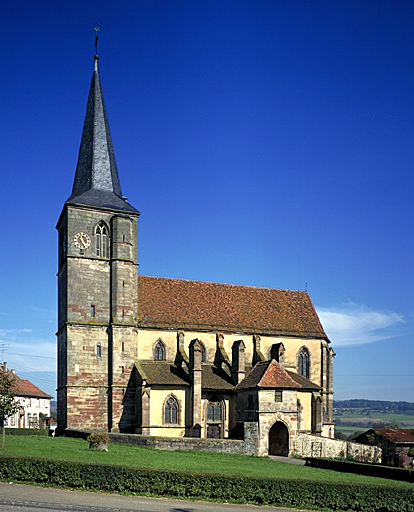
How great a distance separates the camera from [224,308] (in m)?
57.9

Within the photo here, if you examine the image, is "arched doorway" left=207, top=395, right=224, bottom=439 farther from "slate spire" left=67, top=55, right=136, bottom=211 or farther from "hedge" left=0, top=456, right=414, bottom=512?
"hedge" left=0, top=456, right=414, bottom=512

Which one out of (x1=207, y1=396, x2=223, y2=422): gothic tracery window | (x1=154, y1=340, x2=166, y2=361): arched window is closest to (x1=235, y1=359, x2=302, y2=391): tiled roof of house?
(x1=207, y1=396, x2=223, y2=422): gothic tracery window

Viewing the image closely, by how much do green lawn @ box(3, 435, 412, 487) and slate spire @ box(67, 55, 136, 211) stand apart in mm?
21281

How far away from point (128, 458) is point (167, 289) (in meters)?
26.7

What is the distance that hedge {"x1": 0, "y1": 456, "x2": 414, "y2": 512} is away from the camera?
968 inches

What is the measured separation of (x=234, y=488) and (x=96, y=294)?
2947 cm

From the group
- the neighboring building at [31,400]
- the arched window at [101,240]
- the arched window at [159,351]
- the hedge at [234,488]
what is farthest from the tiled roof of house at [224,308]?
the neighboring building at [31,400]

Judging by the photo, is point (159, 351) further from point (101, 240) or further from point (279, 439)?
point (279, 439)

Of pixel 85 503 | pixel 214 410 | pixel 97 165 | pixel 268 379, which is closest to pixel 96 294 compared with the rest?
pixel 97 165

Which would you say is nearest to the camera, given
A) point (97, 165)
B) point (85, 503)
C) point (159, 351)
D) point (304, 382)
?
point (85, 503)

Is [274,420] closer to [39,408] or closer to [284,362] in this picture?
[284,362]

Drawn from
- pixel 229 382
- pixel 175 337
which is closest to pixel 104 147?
pixel 175 337

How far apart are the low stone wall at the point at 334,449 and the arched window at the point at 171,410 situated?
978 cm

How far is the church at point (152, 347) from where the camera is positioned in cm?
4919
